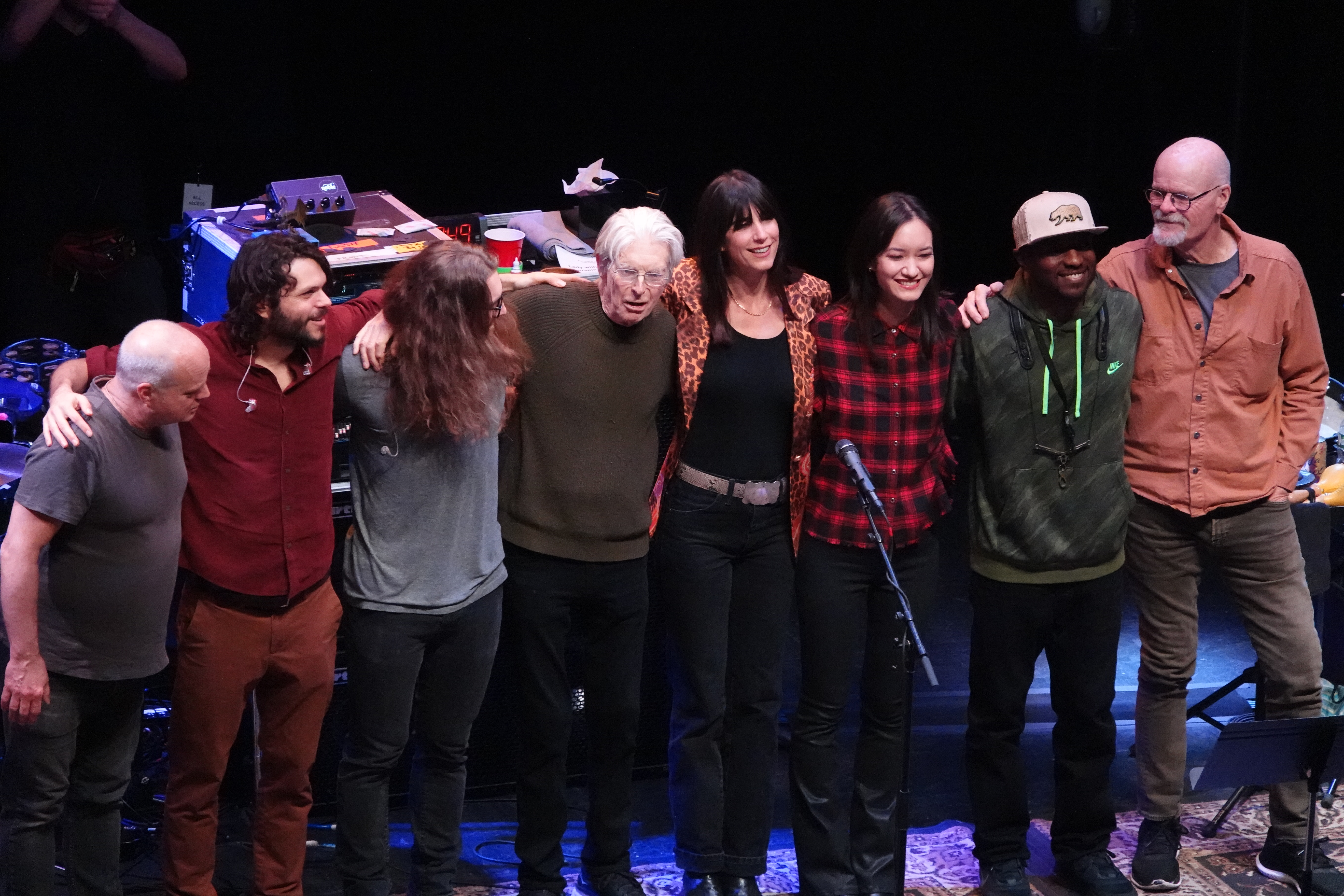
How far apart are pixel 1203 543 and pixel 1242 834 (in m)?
1.02

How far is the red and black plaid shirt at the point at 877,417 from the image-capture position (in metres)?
4.04

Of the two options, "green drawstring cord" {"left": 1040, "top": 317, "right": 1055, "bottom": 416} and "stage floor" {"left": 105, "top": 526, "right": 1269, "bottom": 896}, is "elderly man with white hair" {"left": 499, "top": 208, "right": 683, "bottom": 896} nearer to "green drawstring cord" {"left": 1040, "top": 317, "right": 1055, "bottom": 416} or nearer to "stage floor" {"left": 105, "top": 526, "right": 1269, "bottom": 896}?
"stage floor" {"left": 105, "top": 526, "right": 1269, "bottom": 896}

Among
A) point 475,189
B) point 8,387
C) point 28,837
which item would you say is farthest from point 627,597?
point 475,189

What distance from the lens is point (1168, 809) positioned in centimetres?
456

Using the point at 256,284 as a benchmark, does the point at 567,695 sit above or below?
below

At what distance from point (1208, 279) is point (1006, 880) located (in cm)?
171

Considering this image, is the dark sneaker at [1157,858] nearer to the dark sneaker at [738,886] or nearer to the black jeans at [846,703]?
the black jeans at [846,703]

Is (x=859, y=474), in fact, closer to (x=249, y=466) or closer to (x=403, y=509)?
(x=403, y=509)

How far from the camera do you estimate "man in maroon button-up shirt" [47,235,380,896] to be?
143 inches

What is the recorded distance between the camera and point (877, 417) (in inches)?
159

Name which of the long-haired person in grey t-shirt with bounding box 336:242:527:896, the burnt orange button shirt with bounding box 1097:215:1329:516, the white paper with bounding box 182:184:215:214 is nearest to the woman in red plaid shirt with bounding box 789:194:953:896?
the burnt orange button shirt with bounding box 1097:215:1329:516

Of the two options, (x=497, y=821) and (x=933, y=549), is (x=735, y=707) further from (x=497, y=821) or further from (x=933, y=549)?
(x=497, y=821)

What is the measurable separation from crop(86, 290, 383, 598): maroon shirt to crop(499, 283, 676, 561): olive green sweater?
49 centimetres

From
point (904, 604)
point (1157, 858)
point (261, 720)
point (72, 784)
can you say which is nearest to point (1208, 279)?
point (904, 604)
